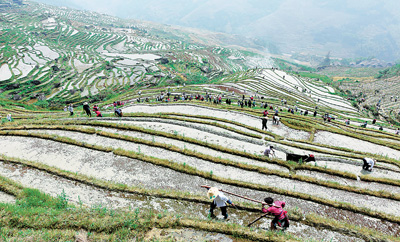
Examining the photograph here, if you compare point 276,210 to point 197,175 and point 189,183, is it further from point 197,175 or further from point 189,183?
point 197,175

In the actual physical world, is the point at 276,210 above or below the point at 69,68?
below

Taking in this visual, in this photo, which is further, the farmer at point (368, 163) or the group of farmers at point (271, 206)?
the farmer at point (368, 163)

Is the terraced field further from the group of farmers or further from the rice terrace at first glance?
the group of farmers

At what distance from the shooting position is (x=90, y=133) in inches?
702

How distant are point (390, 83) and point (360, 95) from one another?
36.6 m

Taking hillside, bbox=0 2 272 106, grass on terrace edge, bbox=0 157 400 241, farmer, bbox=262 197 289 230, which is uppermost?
hillside, bbox=0 2 272 106

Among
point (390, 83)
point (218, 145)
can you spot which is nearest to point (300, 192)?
point (218, 145)

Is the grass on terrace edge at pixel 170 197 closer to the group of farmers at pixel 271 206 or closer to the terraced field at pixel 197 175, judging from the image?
the terraced field at pixel 197 175

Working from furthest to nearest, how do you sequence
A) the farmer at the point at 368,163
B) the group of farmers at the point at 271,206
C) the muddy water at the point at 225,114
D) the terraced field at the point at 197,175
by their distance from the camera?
the muddy water at the point at 225,114, the farmer at the point at 368,163, the terraced field at the point at 197,175, the group of farmers at the point at 271,206

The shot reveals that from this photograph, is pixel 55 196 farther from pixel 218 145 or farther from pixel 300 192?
pixel 300 192

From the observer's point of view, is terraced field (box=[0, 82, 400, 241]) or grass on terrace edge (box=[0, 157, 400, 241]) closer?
grass on terrace edge (box=[0, 157, 400, 241])

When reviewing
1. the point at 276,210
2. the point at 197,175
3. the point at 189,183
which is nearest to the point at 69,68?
the point at 197,175

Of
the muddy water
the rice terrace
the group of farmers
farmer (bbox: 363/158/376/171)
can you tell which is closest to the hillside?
the muddy water

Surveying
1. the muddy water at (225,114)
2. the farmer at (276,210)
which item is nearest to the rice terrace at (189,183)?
the farmer at (276,210)
